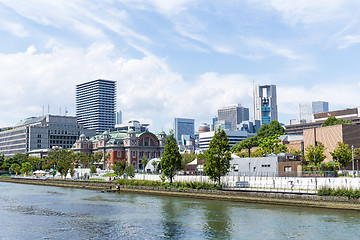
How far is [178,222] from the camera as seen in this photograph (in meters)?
57.3

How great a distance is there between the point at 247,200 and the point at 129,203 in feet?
79.0

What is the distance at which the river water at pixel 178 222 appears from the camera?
48.4 meters

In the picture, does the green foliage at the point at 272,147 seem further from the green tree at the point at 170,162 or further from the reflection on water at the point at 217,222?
the reflection on water at the point at 217,222

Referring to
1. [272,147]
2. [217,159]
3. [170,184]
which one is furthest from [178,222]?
[272,147]

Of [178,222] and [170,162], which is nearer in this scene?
[178,222]

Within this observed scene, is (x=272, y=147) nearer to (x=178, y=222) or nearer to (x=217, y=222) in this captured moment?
(x=217, y=222)

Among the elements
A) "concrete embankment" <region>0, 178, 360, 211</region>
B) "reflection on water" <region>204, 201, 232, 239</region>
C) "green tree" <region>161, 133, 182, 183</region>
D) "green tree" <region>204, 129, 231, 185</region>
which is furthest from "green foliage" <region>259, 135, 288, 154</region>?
"reflection on water" <region>204, 201, 232, 239</region>

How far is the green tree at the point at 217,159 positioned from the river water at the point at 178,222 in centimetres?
1202

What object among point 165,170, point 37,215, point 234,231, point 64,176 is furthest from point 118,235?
point 64,176

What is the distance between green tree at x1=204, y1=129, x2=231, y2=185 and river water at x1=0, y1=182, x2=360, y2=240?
12.0 meters

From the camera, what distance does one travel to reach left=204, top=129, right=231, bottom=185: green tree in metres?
88.8

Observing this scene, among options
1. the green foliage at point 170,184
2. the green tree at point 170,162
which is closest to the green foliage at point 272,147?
the green tree at point 170,162

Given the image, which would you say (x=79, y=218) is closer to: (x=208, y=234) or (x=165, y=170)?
(x=208, y=234)

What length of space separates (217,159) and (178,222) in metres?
33.8
